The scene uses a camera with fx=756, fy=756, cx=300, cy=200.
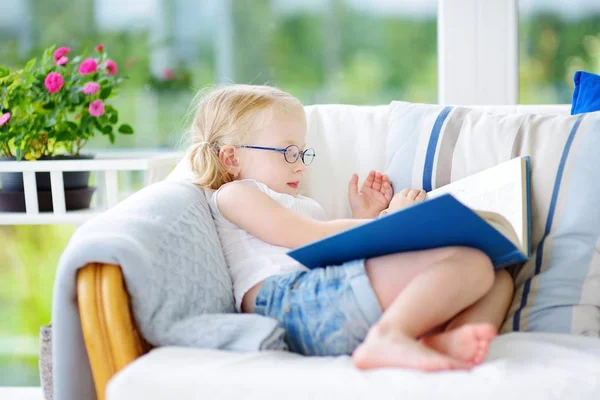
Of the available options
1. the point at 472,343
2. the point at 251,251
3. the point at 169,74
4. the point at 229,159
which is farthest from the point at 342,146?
the point at 169,74

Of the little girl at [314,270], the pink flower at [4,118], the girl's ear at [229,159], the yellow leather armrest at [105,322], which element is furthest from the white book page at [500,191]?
the pink flower at [4,118]

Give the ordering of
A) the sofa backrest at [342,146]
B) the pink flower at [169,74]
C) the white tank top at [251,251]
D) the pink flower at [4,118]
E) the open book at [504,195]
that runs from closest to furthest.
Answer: the open book at [504,195]
the white tank top at [251,251]
the sofa backrest at [342,146]
the pink flower at [4,118]
the pink flower at [169,74]

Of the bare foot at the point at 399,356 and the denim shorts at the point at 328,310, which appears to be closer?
the bare foot at the point at 399,356

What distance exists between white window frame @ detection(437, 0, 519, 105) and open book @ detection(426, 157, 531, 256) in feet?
2.63

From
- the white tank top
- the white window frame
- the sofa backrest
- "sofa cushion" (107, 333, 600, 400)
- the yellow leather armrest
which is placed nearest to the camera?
"sofa cushion" (107, 333, 600, 400)

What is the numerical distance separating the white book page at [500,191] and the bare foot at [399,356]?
0.33 metres

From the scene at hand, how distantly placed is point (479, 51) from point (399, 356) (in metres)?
1.40

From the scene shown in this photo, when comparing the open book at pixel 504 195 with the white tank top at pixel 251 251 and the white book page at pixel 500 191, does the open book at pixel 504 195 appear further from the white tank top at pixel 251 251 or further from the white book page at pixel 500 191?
the white tank top at pixel 251 251

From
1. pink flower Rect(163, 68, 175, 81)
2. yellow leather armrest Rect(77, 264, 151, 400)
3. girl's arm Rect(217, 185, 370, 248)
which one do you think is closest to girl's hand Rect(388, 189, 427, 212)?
girl's arm Rect(217, 185, 370, 248)

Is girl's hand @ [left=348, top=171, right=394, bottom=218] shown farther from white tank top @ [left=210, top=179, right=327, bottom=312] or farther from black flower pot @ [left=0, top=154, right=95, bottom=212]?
black flower pot @ [left=0, top=154, right=95, bottom=212]

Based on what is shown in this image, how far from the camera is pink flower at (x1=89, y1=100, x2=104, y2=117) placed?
1976 mm

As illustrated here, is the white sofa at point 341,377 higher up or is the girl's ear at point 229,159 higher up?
the girl's ear at point 229,159

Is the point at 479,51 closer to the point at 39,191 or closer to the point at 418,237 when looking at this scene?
the point at 418,237

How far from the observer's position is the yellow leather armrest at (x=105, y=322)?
1114 mm
